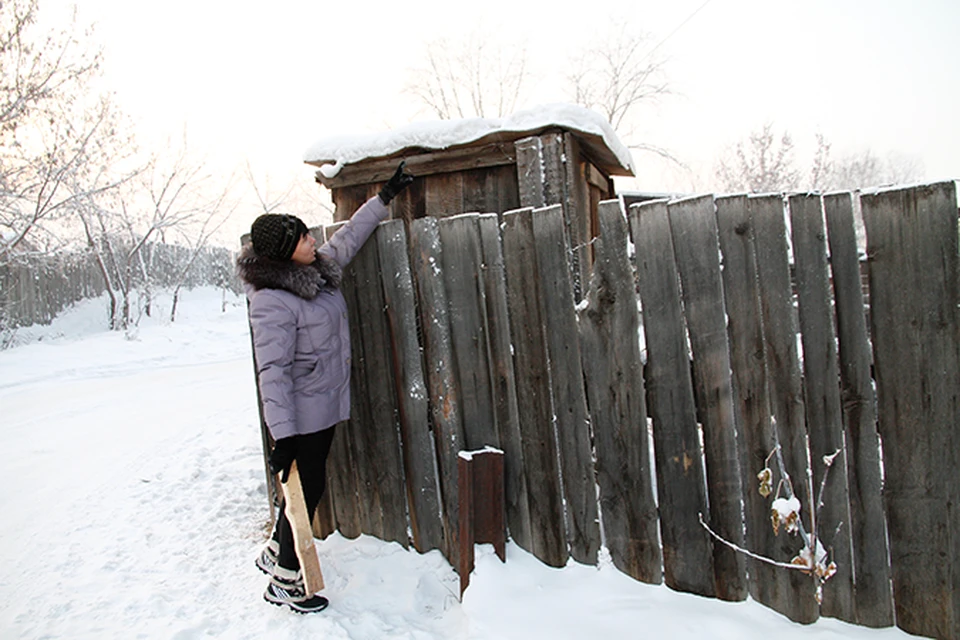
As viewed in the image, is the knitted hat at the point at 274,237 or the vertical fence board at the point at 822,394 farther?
the knitted hat at the point at 274,237

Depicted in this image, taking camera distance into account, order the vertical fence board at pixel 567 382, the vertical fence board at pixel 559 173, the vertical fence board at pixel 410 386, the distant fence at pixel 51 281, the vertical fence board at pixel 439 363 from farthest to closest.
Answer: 1. the distant fence at pixel 51 281
2. the vertical fence board at pixel 559 173
3. the vertical fence board at pixel 410 386
4. the vertical fence board at pixel 439 363
5. the vertical fence board at pixel 567 382

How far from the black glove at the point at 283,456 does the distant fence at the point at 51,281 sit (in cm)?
1475

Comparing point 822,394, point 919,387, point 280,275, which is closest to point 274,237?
point 280,275

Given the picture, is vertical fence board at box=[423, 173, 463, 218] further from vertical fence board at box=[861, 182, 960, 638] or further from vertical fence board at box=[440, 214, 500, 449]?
vertical fence board at box=[861, 182, 960, 638]

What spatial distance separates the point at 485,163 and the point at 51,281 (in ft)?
78.2

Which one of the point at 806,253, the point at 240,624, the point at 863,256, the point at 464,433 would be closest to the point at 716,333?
the point at 806,253

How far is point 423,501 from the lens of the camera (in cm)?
297

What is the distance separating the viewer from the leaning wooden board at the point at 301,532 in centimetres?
262

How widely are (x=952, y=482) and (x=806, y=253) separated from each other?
0.97 meters

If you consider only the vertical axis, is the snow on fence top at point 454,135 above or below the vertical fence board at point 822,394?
above

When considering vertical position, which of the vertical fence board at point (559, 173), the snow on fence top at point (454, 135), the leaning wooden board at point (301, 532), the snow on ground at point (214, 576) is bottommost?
the snow on ground at point (214, 576)

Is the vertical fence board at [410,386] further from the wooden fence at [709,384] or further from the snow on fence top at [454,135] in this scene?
the snow on fence top at [454,135]

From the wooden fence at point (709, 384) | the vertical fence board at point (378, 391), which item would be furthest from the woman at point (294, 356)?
the wooden fence at point (709, 384)

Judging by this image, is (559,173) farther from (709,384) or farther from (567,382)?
(709,384)
